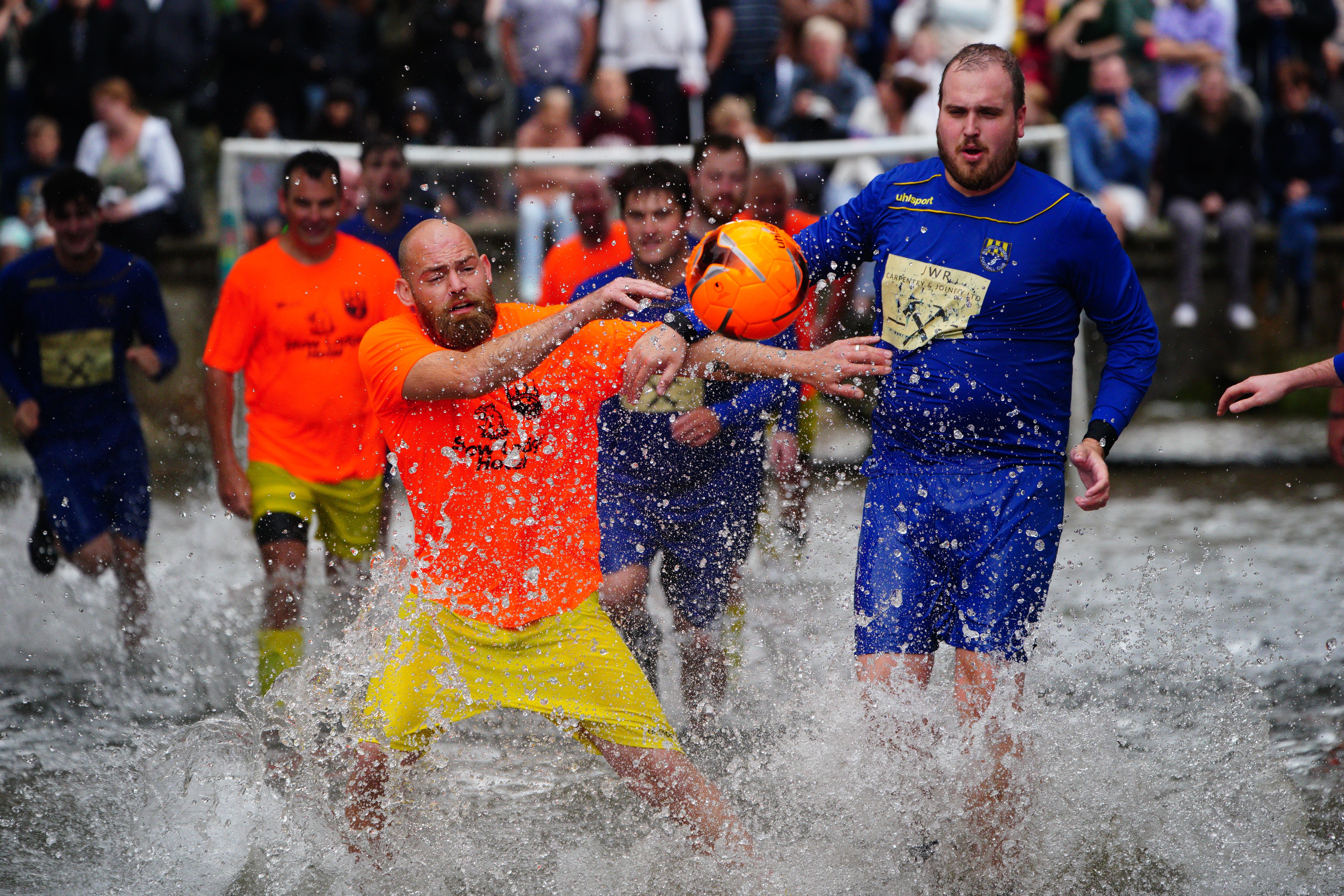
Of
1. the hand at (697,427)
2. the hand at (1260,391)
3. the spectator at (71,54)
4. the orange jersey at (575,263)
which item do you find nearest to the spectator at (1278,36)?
the orange jersey at (575,263)

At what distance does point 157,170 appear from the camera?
35.4ft

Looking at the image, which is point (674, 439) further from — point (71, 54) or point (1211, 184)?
point (71, 54)

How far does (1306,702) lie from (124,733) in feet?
14.7

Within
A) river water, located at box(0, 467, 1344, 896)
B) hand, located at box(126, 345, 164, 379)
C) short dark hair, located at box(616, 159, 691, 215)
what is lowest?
river water, located at box(0, 467, 1344, 896)

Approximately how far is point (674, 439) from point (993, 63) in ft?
5.59

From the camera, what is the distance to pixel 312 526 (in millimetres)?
6000

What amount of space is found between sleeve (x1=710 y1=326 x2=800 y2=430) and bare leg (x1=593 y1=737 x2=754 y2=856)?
1495 millimetres

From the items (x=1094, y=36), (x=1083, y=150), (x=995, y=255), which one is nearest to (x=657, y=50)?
(x=1083, y=150)

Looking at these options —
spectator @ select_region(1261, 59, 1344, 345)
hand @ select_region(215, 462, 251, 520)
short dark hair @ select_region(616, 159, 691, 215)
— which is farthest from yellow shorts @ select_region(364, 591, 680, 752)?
spectator @ select_region(1261, 59, 1344, 345)

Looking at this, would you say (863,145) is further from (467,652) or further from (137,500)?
(467,652)

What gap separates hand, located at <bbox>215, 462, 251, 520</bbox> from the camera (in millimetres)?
5820

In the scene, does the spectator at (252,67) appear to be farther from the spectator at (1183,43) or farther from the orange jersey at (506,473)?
the orange jersey at (506,473)

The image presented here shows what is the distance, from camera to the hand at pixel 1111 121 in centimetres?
1104

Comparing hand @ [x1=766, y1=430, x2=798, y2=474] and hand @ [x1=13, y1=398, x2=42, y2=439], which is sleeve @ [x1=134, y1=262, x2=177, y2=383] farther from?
hand @ [x1=766, y1=430, x2=798, y2=474]
